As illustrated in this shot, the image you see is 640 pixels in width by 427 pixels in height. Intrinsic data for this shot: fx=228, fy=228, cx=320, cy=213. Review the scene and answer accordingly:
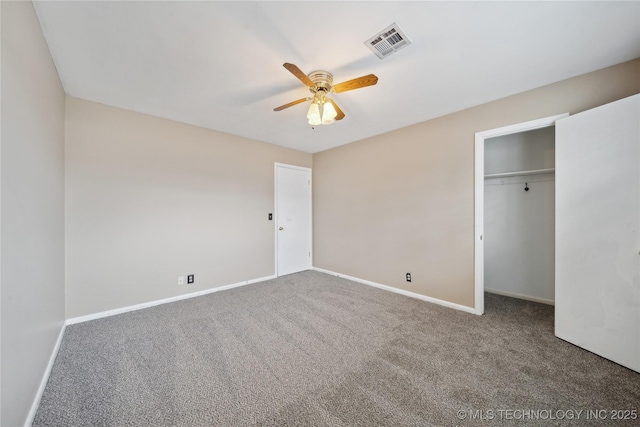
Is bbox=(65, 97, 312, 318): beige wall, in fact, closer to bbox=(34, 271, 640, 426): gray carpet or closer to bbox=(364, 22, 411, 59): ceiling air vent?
bbox=(34, 271, 640, 426): gray carpet

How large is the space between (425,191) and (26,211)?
367 centimetres

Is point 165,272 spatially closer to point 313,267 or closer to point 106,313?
point 106,313

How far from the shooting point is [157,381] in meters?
1.64

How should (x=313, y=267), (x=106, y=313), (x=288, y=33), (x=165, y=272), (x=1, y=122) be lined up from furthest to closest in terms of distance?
(x=313, y=267)
(x=165, y=272)
(x=106, y=313)
(x=288, y=33)
(x=1, y=122)

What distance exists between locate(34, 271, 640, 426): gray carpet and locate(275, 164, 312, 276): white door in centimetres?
162

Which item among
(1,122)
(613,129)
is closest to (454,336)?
(613,129)

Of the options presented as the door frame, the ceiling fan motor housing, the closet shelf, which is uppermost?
the ceiling fan motor housing

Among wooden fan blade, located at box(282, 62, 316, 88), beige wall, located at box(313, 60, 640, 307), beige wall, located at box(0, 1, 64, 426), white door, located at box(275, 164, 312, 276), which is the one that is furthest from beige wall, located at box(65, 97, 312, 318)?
wooden fan blade, located at box(282, 62, 316, 88)

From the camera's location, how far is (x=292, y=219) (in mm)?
4438

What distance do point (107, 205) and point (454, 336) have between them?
13.2 feet

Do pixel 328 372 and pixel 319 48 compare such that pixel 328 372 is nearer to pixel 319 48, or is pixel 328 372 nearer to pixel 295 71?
pixel 295 71

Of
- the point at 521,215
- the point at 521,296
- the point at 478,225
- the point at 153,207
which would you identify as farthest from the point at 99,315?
the point at 521,215

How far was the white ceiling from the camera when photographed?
4.75ft

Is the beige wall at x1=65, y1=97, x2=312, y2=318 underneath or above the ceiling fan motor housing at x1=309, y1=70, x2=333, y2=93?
underneath
